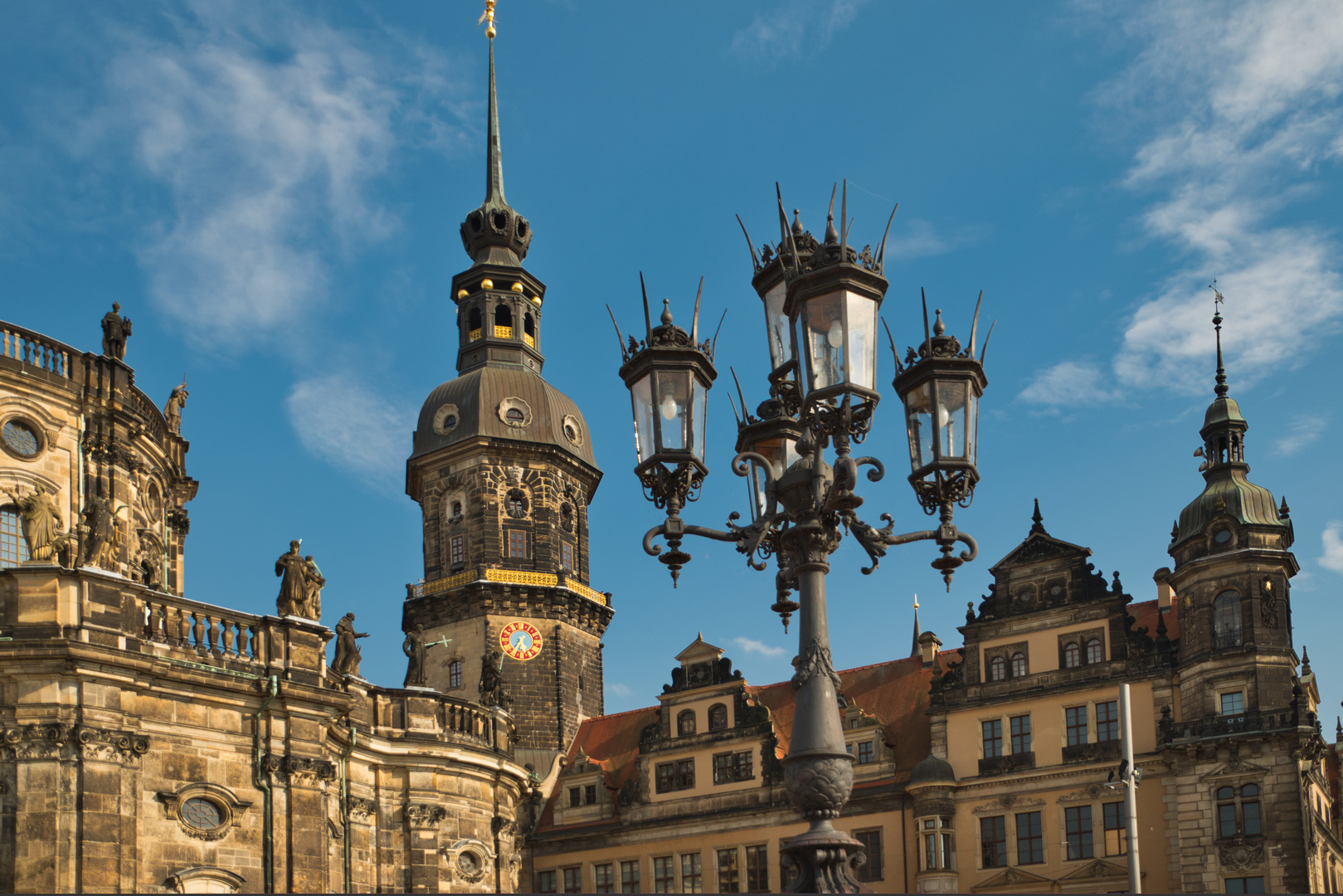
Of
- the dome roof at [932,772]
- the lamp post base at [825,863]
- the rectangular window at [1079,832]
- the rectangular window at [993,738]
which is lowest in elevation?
the rectangular window at [1079,832]

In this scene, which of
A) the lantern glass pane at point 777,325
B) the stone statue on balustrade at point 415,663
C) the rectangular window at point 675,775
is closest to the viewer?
the lantern glass pane at point 777,325

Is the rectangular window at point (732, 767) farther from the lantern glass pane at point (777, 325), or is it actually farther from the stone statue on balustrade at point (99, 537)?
the lantern glass pane at point (777, 325)

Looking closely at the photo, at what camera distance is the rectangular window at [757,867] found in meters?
48.6

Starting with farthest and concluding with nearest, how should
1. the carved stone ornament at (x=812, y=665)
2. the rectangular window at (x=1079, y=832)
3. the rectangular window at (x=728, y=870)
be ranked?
the rectangular window at (x=728, y=870) → the rectangular window at (x=1079, y=832) → the carved stone ornament at (x=812, y=665)

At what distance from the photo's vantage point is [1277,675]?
4350cm

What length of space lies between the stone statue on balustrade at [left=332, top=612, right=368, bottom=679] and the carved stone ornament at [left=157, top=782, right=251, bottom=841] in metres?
7.03

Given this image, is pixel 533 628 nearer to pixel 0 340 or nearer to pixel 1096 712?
pixel 1096 712

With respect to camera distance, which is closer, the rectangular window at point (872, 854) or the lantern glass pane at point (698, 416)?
the lantern glass pane at point (698, 416)

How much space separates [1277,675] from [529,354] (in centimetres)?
3075

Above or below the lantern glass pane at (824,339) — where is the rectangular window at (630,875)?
below

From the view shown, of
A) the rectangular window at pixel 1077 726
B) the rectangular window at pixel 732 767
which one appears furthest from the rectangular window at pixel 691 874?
the rectangular window at pixel 1077 726

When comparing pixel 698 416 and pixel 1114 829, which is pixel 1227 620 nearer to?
pixel 1114 829

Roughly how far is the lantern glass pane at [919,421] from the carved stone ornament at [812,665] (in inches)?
93.3

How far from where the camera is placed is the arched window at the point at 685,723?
52406 millimetres
